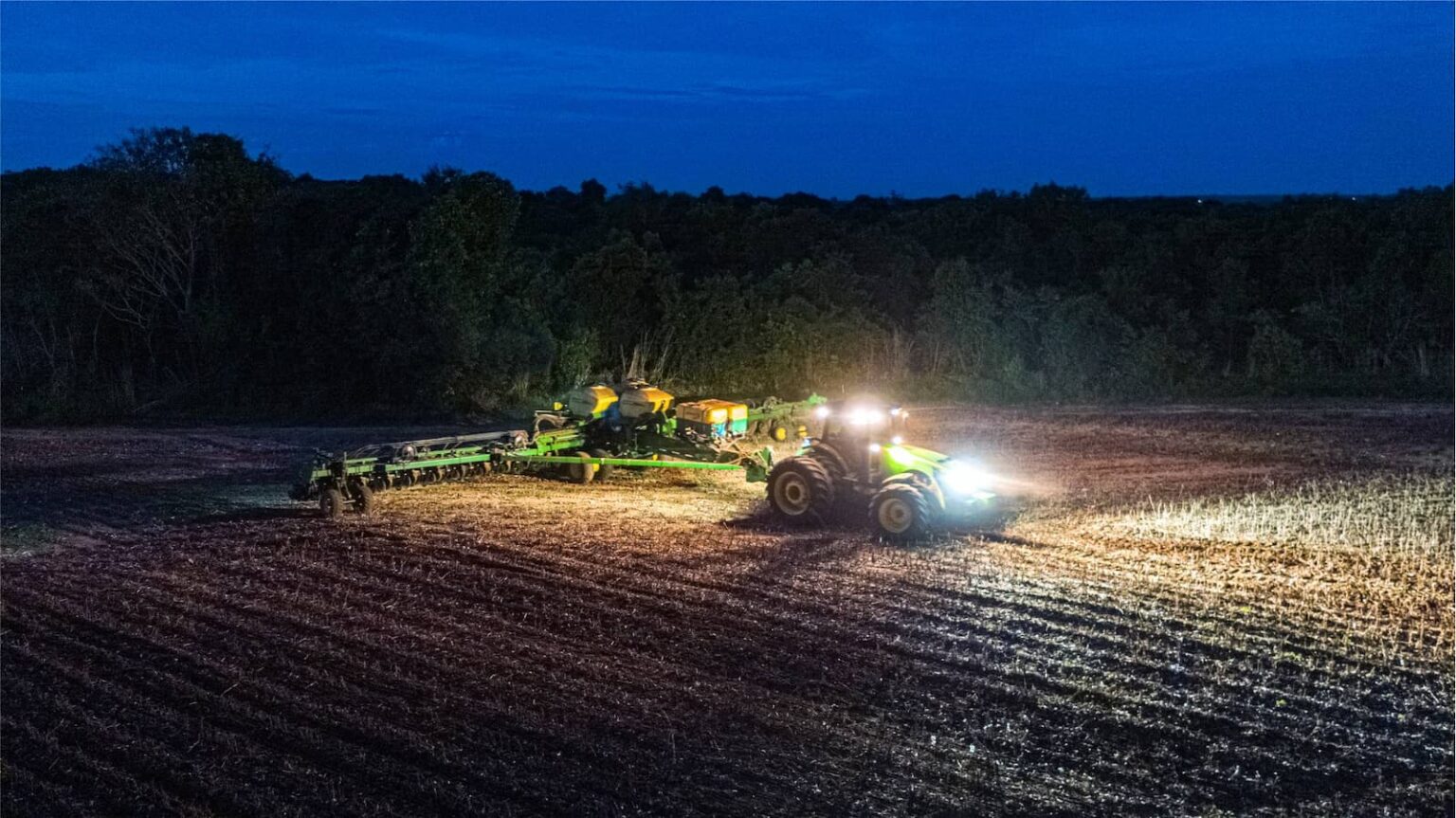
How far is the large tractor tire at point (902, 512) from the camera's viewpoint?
1084 centimetres

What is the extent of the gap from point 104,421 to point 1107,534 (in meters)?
16.9

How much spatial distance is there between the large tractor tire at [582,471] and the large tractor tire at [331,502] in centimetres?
286

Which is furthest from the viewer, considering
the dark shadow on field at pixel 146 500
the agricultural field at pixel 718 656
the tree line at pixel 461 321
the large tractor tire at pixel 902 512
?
the tree line at pixel 461 321

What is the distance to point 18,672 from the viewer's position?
772 centimetres

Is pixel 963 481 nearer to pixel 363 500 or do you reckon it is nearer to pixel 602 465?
pixel 602 465

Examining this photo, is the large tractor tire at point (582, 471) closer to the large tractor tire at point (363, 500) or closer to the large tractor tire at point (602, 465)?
the large tractor tire at point (602, 465)

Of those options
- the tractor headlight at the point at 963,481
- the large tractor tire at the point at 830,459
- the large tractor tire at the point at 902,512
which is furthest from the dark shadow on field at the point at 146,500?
the tractor headlight at the point at 963,481

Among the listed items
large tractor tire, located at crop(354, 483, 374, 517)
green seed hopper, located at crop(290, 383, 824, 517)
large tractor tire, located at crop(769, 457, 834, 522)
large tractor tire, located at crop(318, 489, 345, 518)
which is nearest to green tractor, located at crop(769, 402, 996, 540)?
large tractor tire, located at crop(769, 457, 834, 522)

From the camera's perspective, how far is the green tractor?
1145 cm

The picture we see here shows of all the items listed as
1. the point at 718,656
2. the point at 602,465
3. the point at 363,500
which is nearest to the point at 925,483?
the point at 718,656

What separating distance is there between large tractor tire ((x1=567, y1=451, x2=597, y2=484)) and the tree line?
745 centimetres

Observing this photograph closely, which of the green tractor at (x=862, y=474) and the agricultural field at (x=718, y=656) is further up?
the green tractor at (x=862, y=474)

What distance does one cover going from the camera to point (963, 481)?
455 inches

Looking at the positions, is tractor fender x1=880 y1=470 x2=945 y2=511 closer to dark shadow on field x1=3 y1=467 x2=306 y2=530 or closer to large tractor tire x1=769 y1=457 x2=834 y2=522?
large tractor tire x1=769 y1=457 x2=834 y2=522
